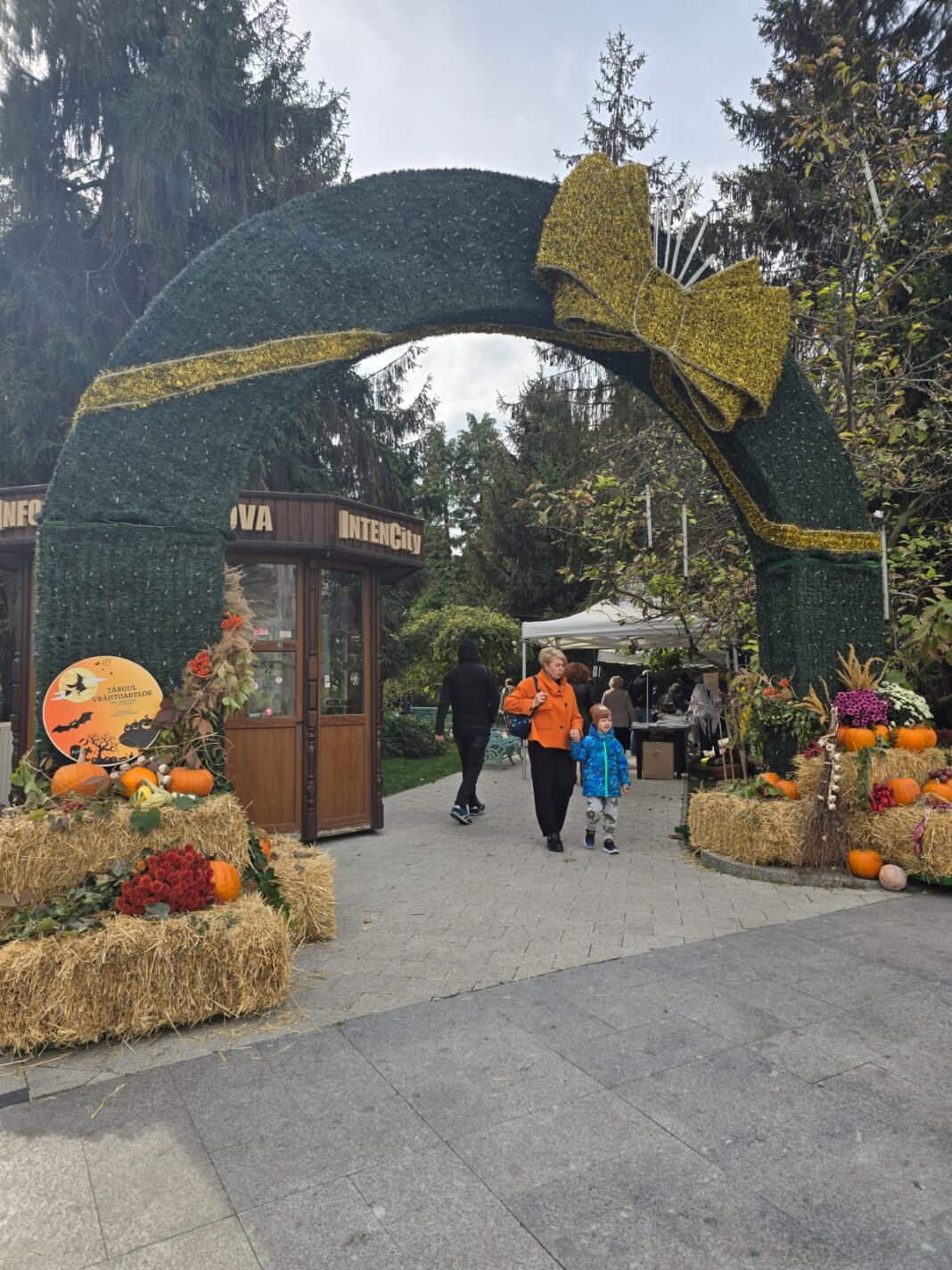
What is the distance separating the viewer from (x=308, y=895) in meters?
4.31

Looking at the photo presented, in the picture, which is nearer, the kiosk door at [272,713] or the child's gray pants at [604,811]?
the kiosk door at [272,713]

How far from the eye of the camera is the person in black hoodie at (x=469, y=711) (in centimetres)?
834

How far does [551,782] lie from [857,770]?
2.48m

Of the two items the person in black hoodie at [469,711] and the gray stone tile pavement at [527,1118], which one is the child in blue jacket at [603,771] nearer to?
the person in black hoodie at [469,711]

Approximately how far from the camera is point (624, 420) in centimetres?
1573

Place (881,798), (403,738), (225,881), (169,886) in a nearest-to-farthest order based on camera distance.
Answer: (169,886) < (225,881) < (881,798) < (403,738)

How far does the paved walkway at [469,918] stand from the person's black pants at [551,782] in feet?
0.95

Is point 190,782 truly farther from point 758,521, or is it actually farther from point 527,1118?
point 758,521

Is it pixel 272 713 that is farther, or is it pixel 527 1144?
pixel 272 713

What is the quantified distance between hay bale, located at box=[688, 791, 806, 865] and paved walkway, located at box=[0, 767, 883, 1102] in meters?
0.26

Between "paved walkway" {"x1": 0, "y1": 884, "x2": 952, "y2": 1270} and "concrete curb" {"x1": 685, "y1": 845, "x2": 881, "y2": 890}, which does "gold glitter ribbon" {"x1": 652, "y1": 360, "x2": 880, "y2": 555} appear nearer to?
"concrete curb" {"x1": 685, "y1": 845, "x2": 881, "y2": 890}

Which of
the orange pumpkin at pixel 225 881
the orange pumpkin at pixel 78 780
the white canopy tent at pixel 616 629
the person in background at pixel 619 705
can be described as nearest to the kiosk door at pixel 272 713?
the orange pumpkin at pixel 78 780

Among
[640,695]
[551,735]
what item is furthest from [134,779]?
[640,695]

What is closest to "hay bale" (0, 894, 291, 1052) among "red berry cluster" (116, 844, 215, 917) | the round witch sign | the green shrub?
"red berry cluster" (116, 844, 215, 917)
